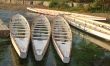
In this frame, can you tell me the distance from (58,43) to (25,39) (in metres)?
2.38

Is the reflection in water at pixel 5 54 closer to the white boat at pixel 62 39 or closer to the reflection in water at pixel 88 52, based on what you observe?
the white boat at pixel 62 39

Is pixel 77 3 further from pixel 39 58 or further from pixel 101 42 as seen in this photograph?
pixel 39 58

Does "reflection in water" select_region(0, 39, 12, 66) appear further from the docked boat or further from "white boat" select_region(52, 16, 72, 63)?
the docked boat

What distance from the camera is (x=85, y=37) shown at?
28.8m

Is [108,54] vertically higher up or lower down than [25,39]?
lower down

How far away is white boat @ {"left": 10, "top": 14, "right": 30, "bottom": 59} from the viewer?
64.9 feet

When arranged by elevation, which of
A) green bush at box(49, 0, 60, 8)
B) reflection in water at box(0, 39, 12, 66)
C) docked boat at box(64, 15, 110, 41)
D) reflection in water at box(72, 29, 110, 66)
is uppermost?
green bush at box(49, 0, 60, 8)

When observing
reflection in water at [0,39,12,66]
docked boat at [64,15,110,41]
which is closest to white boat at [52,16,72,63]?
docked boat at [64,15,110,41]

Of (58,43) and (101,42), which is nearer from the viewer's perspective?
(58,43)

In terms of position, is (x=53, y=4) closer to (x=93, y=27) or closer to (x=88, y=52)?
(x=93, y=27)

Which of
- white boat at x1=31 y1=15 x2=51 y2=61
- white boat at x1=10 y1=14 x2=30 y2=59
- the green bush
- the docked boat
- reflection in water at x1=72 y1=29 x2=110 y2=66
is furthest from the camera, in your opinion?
the green bush

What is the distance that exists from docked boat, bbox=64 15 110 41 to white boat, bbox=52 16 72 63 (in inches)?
126

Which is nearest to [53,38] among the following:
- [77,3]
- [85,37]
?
[85,37]

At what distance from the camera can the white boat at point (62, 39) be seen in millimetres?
19150
